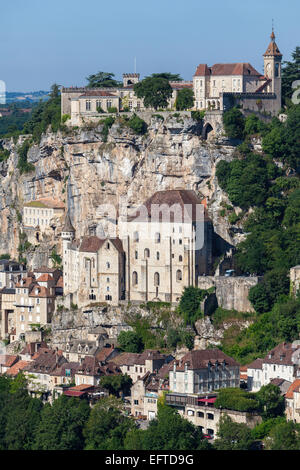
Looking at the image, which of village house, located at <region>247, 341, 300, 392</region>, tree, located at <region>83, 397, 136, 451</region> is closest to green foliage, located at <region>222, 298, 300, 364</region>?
village house, located at <region>247, 341, 300, 392</region>

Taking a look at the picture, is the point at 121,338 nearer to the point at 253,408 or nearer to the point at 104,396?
the point at 104,396

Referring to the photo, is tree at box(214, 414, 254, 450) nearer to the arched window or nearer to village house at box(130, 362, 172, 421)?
village house at box(130, 362, 172, 421)

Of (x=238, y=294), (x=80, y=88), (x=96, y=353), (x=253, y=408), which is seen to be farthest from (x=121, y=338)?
(x=80, y=88)

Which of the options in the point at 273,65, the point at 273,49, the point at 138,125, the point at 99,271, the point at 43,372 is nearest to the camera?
the point at 43,372

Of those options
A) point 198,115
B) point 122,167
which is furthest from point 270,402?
point 122,167

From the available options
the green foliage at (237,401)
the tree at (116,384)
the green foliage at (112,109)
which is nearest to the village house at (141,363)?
the tree at (116,384)

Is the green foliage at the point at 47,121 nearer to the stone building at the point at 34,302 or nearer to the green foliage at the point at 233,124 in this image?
the stone building at the point at 34,302

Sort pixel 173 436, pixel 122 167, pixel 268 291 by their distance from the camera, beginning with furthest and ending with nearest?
pixel 122 167 → pixel 268 291 → pixel 173 436

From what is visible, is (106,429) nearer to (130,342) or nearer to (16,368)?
(130,342)
